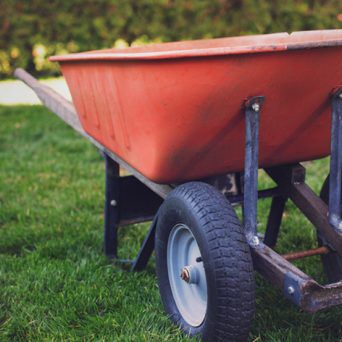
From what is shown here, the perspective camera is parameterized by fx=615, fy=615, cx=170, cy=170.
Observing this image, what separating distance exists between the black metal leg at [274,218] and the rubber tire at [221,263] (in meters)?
0.74

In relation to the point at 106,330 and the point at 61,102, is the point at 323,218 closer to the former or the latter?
the point at 106,330

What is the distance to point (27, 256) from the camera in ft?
8.72

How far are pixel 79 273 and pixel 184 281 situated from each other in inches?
25.2

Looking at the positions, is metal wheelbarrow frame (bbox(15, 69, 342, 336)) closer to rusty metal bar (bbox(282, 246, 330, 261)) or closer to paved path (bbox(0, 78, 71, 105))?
rusty metal bar (bbox(282, 246, 330, 261))

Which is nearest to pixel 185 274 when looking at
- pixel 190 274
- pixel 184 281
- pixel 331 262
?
pixel 190 274

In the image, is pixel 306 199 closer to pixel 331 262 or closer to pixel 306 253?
pixel 306 253

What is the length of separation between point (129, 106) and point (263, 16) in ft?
21.8

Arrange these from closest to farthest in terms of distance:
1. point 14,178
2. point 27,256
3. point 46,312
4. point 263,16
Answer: point 46,312 → point 27,256 → point 14,178 → point 263,16

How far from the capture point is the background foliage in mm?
7715

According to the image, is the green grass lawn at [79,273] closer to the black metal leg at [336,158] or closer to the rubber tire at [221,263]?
the rubber tire at [221,263]

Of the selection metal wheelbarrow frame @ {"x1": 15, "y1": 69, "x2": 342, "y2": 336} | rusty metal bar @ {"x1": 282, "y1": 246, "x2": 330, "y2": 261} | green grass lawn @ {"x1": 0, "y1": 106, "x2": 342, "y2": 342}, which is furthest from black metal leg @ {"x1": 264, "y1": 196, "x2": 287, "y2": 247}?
rusty metal bar @ {"x1": 282, "y1": 246, "x2": 330, "y2": 261}

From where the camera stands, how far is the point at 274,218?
2.54 metres

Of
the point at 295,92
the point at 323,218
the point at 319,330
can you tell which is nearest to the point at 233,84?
the point at 295,92

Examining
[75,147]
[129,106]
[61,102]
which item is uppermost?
[129,106]
